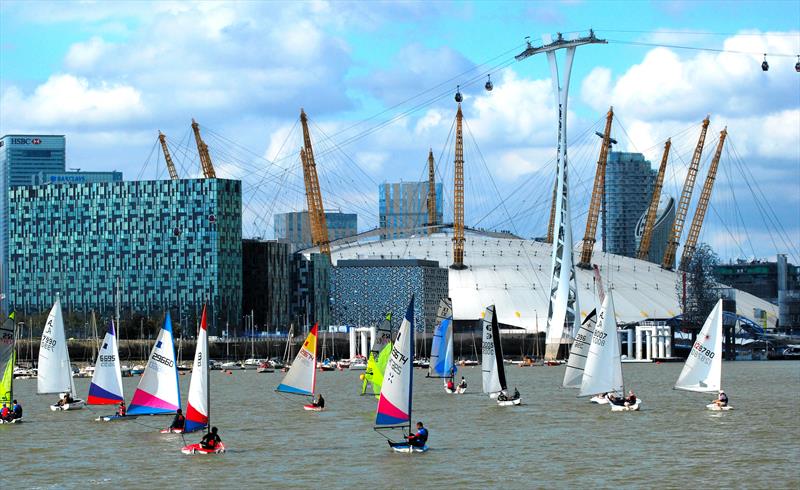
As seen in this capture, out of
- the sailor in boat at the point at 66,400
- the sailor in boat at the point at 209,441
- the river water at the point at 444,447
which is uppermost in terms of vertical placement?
the sailor in boat at the point at 66,400

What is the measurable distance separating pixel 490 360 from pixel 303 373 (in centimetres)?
1419

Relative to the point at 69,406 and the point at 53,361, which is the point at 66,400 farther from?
the point at 53,361

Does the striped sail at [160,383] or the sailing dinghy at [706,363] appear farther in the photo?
the sailing dinghy at [706,363]

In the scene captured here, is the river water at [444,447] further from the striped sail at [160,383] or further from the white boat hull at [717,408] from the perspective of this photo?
the striped sail at [160,383]

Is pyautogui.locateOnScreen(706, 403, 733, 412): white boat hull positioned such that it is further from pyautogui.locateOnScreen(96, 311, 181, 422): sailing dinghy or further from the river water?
pyautogui.locateOnScreen(96, 311, 181, 422): sailing dinghy

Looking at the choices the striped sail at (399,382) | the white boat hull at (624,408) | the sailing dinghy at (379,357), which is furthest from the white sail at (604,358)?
the striped sail at (399,382)

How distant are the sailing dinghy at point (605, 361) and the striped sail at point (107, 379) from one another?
31942mm

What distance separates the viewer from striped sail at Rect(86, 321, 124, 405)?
3844 inches

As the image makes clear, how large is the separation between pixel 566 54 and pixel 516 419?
3616 inches

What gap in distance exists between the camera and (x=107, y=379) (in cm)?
9781

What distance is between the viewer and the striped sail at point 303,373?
104562 mm

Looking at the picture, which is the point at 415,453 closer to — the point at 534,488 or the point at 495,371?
the point at 534,488

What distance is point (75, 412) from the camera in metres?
107

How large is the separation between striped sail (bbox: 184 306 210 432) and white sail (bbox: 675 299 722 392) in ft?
127
